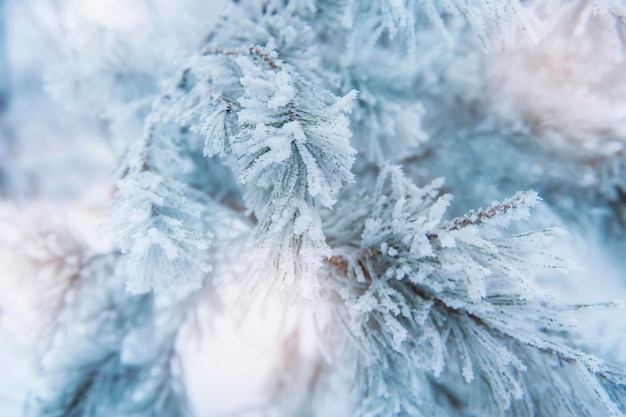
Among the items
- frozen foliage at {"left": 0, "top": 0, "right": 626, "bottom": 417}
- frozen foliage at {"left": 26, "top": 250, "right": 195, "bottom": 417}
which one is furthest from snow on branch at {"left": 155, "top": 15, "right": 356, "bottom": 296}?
frozen foliage at {"left": 26, "top": 250, "right": 195, "bottom": 417}

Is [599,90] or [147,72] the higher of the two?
[599,90]

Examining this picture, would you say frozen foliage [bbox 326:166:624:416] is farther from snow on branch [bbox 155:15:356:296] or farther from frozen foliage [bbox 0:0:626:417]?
snow on branch [bbox 155:15:356:296]

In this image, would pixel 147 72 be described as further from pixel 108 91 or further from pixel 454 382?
pixel 454 382

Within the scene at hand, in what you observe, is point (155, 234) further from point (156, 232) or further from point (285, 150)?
point (285, 150)

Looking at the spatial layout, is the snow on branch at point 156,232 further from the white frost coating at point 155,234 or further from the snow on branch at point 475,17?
the snow on branch at point 475,17

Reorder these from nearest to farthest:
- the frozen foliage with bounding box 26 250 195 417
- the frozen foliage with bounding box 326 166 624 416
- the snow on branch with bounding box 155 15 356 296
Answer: the snow on branch with bounding box 155 15 356 296 → the frozen foliage with bounding box 326 166 624 416 → the frozen foliage with bounding box 26 250 195 417

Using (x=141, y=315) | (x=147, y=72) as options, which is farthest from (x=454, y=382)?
(x=147, y=72)

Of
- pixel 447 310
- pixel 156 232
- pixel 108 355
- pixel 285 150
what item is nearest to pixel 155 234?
pixel 156 232
